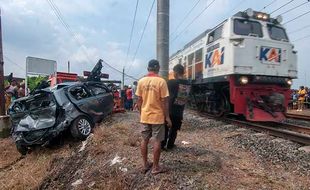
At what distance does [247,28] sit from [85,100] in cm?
543

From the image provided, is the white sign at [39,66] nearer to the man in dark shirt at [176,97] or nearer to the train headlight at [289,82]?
the train headlight at [289,82]

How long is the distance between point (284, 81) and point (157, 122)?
7.35 meters

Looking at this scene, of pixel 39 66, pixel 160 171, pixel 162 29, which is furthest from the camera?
pixel 39 66

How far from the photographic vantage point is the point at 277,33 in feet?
40.6

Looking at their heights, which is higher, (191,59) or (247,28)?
(247,28)

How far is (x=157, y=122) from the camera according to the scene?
19.1 ft

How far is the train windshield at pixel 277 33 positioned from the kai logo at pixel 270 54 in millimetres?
530

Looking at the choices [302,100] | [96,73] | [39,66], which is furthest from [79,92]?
[302,100]

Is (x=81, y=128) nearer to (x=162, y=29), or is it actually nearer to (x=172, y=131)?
(x=162, y=29)

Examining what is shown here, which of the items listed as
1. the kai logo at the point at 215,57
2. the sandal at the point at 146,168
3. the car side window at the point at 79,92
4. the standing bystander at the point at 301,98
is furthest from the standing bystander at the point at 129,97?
the sandal at the point at 146,168

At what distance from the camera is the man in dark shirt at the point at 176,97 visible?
23.3 ft

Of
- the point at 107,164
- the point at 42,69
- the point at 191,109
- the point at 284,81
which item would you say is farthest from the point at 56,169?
the point at 42,69

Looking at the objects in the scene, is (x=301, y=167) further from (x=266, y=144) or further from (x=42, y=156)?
(x=42, y=156)

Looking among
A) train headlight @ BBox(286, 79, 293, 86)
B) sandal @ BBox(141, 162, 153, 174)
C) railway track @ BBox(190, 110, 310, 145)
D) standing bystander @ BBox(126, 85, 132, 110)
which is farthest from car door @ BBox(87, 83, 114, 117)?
standing bystander @ BBox(126, 85, 132, 110)
